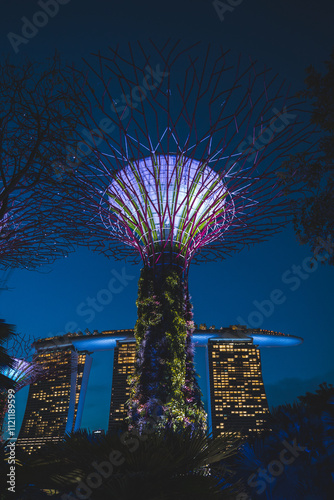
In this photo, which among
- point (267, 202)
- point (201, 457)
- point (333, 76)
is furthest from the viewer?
point (267, 202)

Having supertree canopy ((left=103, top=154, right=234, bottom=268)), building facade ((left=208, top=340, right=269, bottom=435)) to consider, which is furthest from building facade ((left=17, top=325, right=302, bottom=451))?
supertree canopy ((left=103, top=154, right=234, bottom=268))

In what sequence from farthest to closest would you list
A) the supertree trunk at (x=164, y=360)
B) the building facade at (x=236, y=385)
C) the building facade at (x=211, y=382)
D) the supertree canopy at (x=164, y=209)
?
the building facade at (x=236, y=385) < the building facade at (x=211, y=382) < the supertree canopy at (x=164, y=209) < the supertree trunk at (x=164, y=360)

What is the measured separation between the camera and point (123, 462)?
165 inches

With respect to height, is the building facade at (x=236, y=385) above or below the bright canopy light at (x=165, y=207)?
above

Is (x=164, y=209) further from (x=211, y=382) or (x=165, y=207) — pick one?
(x=211, y=382)

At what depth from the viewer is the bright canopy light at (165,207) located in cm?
1215

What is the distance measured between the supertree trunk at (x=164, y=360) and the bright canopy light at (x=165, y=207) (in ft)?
4.02

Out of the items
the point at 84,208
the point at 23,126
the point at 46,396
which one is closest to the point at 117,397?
the point at 46,396

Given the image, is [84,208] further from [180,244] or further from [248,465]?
[248,465]

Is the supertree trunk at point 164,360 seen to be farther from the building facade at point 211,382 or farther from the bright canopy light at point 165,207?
the building facade at point 211,382

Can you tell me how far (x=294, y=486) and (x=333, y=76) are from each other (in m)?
8.39

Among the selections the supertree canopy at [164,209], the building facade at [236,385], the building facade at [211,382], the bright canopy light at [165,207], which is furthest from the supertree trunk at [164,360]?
the building facade at [236,385]

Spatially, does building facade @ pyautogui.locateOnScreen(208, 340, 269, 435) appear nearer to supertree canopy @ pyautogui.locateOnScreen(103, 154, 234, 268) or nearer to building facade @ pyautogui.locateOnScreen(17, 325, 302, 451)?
building facade @ pyautogui.locateOnScreen(17, 325, 302, 451)

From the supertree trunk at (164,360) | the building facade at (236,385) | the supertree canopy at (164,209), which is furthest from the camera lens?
the building facade at (236,385)
